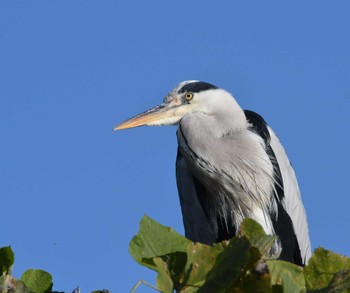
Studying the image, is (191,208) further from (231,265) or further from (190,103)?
(231,265)

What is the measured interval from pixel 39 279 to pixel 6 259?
132mm

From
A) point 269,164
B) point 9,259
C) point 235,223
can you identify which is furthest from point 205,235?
point 9,259

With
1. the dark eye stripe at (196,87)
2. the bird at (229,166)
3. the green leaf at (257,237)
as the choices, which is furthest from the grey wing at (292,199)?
the green leaf at (257,237)

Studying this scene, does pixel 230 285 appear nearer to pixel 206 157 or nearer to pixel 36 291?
pixel 36 291

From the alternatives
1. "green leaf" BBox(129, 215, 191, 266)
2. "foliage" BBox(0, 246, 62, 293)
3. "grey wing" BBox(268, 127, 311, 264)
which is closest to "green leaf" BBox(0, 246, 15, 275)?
"foliage" BBox(0, 246, 62, 293)

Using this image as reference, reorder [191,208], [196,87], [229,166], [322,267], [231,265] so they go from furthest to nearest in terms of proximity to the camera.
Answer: [191,208] < [196,87] < [229,166] < [322,267] < [231,265]

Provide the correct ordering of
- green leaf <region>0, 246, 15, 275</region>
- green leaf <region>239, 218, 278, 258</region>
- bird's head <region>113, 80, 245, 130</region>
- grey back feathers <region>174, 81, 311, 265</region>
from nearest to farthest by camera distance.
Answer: green leaf <region>239, 218, 278, 258</region> < green leaf <region>0, 246, 15, 275</region> < grey back feathers <region>174, 81, 311, 265</region> < bird's head <region>113, 80, 245, 130</region>

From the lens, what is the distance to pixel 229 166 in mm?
5645

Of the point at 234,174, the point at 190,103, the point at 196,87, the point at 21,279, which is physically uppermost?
the point at 196,87

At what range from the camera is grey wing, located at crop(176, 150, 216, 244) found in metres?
6.06

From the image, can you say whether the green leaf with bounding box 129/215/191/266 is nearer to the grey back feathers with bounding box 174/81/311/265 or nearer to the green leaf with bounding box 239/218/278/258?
the green leaf with bounding box 239/218/278/258

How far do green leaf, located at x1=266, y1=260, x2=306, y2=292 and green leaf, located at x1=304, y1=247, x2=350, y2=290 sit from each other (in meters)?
0.03

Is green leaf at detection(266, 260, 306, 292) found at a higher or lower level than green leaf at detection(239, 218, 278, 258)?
lower

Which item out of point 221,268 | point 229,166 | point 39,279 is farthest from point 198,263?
point 229,166
